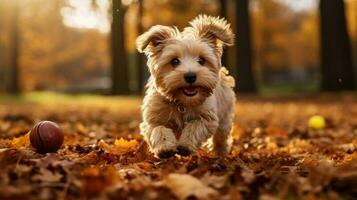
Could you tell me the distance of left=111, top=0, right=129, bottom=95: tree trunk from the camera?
2562 centimetres

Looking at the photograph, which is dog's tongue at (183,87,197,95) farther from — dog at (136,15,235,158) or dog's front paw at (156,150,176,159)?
dog's front paw at (156,150,176,159)

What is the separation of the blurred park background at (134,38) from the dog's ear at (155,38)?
15708mm

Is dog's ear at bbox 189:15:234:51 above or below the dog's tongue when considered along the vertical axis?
above

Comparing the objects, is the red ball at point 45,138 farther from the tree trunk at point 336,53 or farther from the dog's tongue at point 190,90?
the tree trunk at point 336,53

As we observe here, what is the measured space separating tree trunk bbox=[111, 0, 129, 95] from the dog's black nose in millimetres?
19651

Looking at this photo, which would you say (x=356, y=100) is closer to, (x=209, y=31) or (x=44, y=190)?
(x=209, y=31)

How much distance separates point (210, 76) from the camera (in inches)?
225

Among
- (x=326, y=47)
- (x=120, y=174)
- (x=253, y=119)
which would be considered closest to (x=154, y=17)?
(x=326, y=47)

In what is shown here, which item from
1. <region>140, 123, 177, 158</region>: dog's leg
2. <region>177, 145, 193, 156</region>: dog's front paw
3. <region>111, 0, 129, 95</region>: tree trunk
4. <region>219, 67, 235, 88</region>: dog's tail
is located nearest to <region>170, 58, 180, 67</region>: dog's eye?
<region>140, 123, 177, 158</region>: dog's leg

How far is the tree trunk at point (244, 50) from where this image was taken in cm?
2669

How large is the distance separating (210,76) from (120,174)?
5.06 ft

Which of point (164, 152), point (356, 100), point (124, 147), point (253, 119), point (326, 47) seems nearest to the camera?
point (164, 152)

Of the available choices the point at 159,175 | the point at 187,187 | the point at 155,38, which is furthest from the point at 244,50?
the point at 187,187

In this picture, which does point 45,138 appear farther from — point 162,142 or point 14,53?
point 14,53
